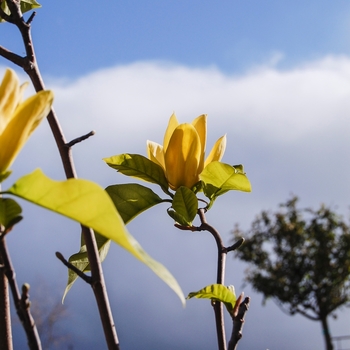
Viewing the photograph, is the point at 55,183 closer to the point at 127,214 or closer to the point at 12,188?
the point at 12,188

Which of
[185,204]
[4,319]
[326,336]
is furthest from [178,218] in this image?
[326,336]

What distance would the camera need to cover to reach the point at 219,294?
24.0 inches

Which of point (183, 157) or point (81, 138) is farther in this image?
point (183, 157)

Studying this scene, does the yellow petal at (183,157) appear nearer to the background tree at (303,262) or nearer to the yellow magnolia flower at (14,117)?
the yellow magnolia flower at (14,117)

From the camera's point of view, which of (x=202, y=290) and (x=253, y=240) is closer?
(x=202, y=290)

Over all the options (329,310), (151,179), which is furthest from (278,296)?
(151,179)

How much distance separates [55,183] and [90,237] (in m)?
0.14

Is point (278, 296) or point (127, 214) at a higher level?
point (278, 296)

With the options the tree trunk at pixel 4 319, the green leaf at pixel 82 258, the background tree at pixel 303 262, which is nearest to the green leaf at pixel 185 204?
the green leaf at pixel 82 258

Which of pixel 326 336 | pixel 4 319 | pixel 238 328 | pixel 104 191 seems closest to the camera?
pixel 104 191

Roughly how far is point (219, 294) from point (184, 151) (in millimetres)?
206

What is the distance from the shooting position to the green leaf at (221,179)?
666 mm

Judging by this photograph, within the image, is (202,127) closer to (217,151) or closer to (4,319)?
(217,151)

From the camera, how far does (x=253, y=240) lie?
8266 millimetres
